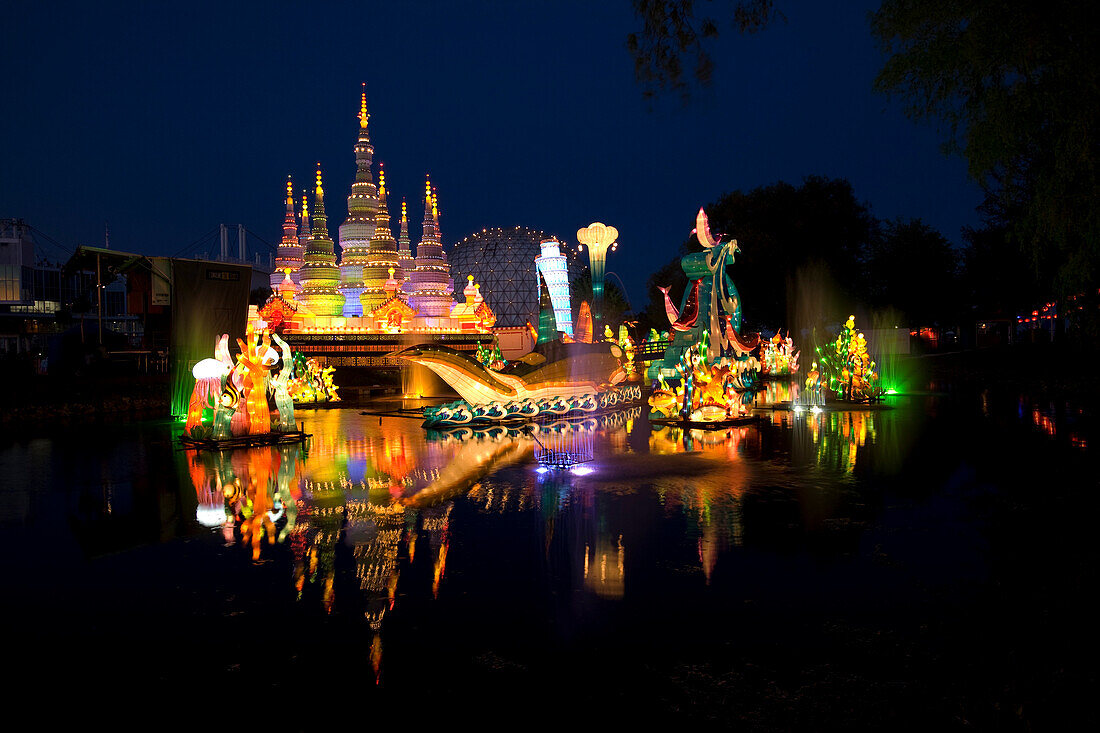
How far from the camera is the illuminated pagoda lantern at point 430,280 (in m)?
47.2

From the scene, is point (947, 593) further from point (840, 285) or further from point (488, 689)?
point (840, 285)

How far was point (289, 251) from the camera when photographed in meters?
50.3

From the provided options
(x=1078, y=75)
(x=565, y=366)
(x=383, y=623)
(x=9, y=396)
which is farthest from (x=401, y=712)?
(x=9, y=396)

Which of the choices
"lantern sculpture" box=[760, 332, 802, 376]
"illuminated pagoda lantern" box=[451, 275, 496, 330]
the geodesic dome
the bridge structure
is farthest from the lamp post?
the geodesic dome

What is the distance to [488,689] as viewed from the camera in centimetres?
434

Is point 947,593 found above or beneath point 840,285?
beneath

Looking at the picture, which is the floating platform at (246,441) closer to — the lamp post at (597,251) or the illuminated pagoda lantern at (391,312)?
the lamp post at (597,251)

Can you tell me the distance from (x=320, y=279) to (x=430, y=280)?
6582 millimetres

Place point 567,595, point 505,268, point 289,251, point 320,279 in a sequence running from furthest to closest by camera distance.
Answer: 1. point 505,268
2. point 289,251
3. point 320,279
4. point 567,595

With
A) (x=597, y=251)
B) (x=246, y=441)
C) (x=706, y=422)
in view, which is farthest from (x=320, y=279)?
(x=706, y=422)

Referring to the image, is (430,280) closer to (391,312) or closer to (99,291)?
(391,312)

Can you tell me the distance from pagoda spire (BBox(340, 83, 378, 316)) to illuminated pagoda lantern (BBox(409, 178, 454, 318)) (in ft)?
10.8

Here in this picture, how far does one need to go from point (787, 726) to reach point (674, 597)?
5.88ft

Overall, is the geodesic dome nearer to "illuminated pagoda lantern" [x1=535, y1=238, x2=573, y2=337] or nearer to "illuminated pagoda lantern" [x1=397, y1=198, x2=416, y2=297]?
"illuminated pagoda lantern" [x1=397, y1=198, x2=416, y2=297]
